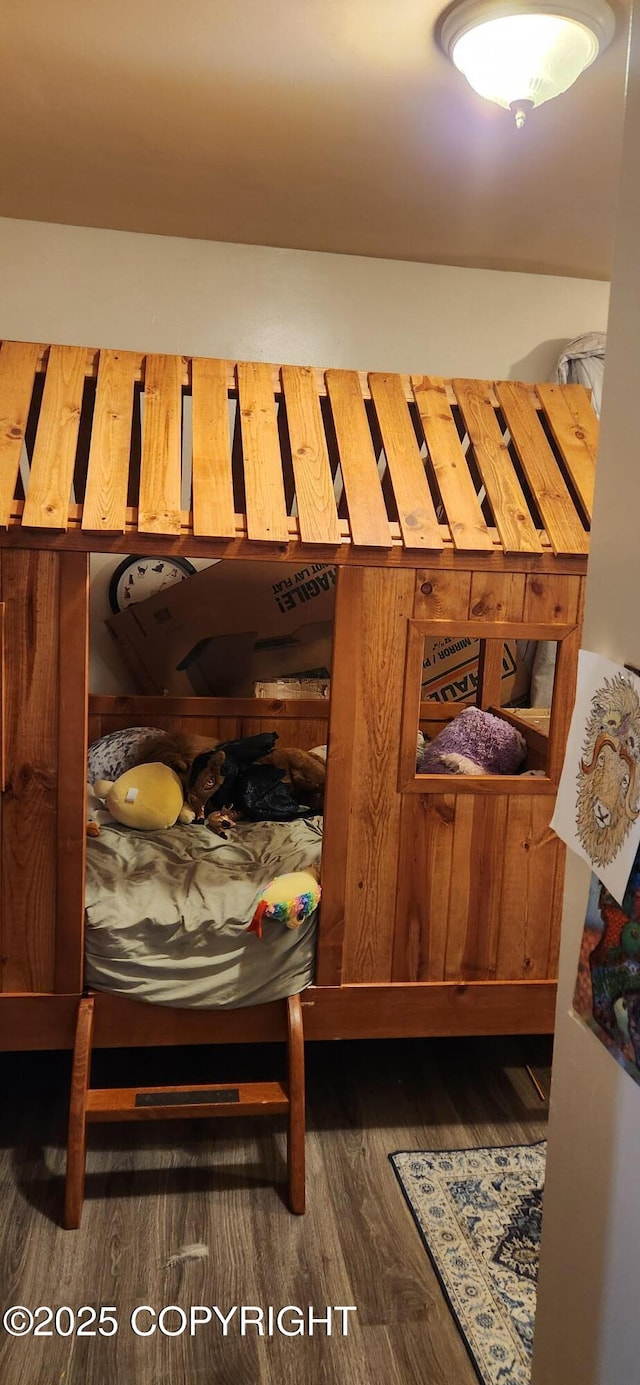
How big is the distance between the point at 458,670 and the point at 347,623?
52.8 inches

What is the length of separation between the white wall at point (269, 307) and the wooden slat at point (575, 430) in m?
0.91

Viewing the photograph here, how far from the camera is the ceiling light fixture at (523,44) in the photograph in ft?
6.50

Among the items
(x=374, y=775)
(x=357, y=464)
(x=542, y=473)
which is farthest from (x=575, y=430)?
(x=374, y=775)

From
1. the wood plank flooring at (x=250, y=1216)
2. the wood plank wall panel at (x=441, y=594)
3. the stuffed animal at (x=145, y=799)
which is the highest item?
the wood plank wall panel at (x=441, y=594)

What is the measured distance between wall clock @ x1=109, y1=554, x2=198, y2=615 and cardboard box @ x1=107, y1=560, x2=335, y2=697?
12cm

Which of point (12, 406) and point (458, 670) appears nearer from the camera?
point (12, 406)

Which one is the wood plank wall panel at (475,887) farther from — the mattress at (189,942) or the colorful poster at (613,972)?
the colorful poster at (613,972)

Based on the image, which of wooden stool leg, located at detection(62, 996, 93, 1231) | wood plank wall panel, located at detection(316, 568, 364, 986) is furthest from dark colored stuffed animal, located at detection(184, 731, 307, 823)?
wooden stool leg, located at detection(62, 996, 93, 1231)

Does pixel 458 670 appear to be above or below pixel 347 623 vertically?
below

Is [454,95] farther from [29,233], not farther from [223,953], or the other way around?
[223,953]

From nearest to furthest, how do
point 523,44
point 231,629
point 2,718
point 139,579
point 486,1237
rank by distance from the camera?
point 523,44 < point 486,1237 < point 2,718 < point 231,629 < point 139,579

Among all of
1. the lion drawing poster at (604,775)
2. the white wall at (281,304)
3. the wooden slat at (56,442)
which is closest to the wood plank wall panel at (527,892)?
the wooden slat at (56,442)

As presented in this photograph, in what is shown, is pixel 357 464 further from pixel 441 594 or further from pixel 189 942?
pixel 189 942

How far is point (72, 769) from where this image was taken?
237 cm
